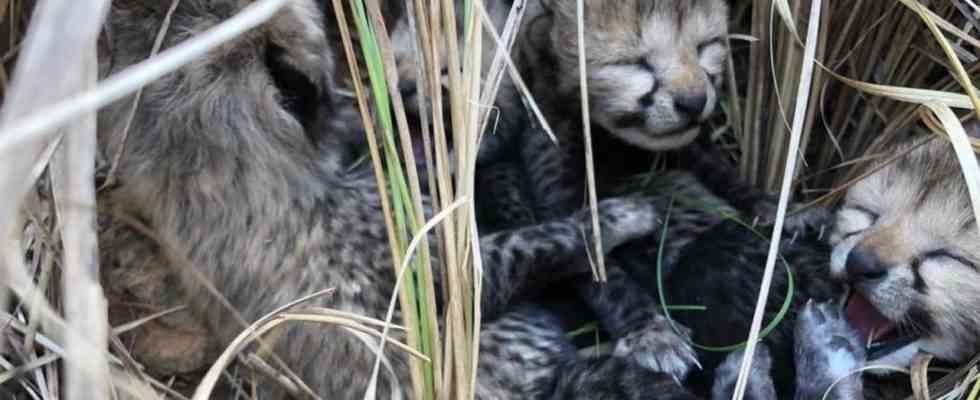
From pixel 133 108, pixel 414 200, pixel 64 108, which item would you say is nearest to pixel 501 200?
pixel 414 200

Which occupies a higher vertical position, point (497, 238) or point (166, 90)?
A: point (166, 90)

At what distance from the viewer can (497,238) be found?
2650mm

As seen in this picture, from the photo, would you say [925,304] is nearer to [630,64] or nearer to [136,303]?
[630,64]

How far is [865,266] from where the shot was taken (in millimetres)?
2273

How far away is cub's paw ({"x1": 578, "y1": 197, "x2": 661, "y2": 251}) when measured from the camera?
274cm

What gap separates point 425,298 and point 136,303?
90 cm

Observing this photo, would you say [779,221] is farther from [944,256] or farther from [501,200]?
[501,200]

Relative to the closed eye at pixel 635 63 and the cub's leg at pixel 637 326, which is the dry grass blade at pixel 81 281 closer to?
the cub's leg at pixel 637 326

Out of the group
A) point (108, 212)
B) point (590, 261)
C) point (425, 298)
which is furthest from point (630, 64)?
point (108, 212)

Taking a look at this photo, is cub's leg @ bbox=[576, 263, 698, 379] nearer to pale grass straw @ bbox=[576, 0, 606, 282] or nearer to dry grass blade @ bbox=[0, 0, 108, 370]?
pale grass straw @ bbox=[576, 0, 606, 282]

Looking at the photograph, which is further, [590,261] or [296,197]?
[590,261]

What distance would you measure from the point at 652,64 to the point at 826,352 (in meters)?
0.72

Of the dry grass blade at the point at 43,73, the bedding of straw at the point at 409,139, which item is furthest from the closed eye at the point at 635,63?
the dry grass blade at the point at 43,73

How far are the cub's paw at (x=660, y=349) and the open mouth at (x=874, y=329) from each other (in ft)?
1.16
